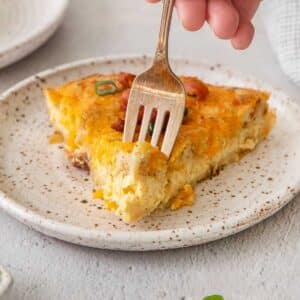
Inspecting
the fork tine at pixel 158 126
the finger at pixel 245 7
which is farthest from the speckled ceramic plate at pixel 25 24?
the finger at pixel 245 7

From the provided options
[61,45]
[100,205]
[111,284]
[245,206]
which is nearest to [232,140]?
[245,206]

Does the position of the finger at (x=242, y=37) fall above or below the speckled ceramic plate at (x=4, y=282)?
above

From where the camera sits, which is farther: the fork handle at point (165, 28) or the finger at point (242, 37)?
the finger at point (242, 37)

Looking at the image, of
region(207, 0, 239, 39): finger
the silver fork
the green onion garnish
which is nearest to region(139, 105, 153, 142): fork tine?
the silver fork

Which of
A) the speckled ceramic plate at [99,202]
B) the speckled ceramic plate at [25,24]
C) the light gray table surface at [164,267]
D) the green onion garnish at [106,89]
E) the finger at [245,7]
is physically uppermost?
the finger at [245,7]

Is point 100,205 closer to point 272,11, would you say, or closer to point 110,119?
point 110,119

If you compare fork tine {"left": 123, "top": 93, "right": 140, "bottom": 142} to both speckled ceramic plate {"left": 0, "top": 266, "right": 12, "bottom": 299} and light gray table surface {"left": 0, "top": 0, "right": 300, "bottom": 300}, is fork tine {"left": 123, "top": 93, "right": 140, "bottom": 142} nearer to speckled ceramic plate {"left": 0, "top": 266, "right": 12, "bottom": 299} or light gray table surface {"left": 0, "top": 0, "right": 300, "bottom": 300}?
light gray table surface {"left": 0, "top": 0, "right": 300, "bottom": 300}

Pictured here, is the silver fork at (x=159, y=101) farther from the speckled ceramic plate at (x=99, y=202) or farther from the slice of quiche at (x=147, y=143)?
the speckled ceramic plate at (x=99, y=202)

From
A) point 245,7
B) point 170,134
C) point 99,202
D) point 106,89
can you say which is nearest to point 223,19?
point 245,7
